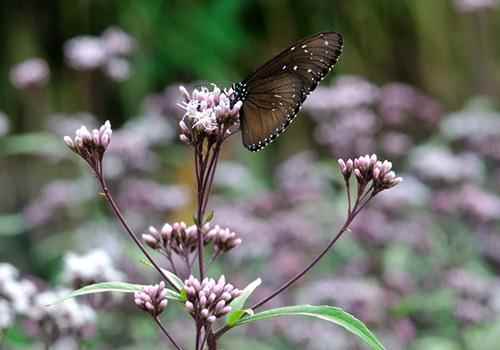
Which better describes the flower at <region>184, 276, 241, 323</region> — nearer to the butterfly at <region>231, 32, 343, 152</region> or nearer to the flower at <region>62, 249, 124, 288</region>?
the butterfly at <region>231, 32, 343, 152</region>

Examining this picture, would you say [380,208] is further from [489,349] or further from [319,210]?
[489,349]

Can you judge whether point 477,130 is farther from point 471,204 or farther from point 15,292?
point 15,292

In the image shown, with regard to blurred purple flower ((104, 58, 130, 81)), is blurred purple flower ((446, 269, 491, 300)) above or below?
below

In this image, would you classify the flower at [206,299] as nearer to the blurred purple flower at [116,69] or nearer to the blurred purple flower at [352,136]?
the blurred purple flower at [352,136]

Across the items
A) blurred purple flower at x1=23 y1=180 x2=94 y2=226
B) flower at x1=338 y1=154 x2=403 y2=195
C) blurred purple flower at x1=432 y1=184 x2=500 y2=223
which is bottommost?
flower at x1=338 y1=154 x2=403 y2=195

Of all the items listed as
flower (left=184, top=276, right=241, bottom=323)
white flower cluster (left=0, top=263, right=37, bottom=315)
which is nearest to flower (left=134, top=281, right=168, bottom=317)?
flower (left=184, top=276, right=241, bottom=323)


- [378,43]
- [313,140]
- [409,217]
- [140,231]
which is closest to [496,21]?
[378,43]

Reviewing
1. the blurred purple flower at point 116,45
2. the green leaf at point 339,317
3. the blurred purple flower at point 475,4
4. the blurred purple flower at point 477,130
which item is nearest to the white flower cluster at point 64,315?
the green leaf at point 339,317
